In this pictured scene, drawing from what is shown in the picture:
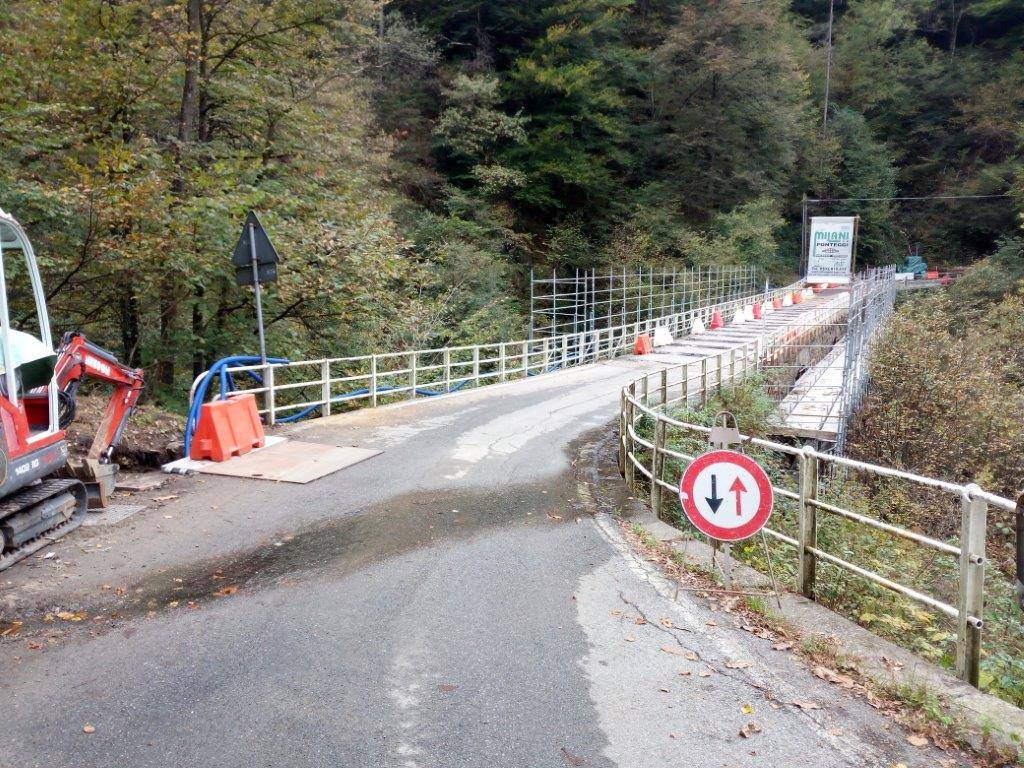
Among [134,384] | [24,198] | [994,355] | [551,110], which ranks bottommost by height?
[994,355]

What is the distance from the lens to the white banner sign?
4438 centimetres

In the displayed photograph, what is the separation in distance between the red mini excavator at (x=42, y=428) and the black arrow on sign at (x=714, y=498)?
5743mm

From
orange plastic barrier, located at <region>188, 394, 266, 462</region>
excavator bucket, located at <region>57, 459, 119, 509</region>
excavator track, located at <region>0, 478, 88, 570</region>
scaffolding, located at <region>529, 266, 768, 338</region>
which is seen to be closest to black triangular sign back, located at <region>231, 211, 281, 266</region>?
orange plastic barrier, located at <region>188, 394, 266, 462</region>

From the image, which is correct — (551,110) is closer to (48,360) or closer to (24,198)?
(24,198)

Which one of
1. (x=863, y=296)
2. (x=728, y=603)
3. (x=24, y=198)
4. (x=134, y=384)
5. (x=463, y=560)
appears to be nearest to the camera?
(x=728, y=603)

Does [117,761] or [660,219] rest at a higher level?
[660,219]

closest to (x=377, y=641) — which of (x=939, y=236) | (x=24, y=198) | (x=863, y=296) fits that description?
(x=24, y=198)

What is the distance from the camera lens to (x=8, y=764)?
380 centimetres

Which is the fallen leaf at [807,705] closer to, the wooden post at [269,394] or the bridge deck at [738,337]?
the wooden post at [269,394]

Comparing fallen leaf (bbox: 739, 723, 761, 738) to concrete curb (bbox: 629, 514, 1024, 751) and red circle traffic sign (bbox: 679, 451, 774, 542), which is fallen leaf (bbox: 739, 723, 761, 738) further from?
red circle traffic sign (bbox: 679, 451, 774, 542)

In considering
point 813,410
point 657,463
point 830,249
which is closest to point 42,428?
point 657,463

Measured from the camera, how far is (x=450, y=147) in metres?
43.0

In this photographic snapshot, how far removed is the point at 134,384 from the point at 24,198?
491 centimetres

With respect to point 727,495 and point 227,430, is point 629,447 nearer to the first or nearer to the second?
point 727,495
